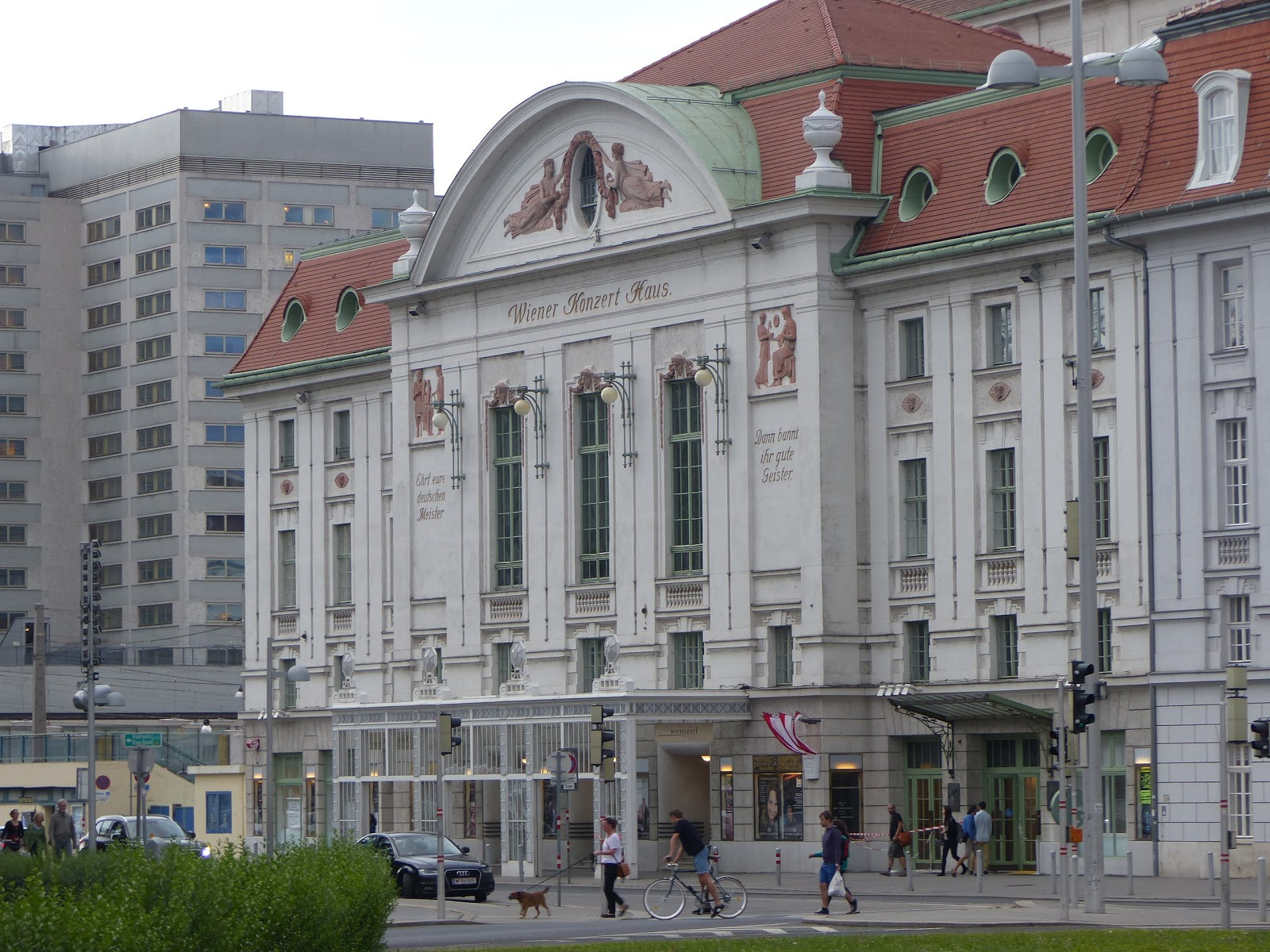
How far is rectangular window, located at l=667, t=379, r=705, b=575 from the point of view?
6506 centimetres

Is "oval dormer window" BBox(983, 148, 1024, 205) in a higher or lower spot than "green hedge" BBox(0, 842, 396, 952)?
higher

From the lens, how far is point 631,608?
6619cm

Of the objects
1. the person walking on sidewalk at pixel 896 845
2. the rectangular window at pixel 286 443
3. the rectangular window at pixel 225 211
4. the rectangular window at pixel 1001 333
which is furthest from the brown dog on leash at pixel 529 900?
the rectangular window at pixel 225 211

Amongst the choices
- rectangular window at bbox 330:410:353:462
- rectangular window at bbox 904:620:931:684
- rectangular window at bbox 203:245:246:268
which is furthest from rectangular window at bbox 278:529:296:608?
rectangular window at bbox 203:245:246:268

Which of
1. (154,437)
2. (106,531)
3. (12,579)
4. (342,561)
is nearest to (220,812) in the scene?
(342,561)

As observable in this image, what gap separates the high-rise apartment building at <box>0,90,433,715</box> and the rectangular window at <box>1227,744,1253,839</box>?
280ft

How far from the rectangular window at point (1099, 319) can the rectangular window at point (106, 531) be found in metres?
91.0

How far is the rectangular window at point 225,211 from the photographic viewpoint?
13488cm

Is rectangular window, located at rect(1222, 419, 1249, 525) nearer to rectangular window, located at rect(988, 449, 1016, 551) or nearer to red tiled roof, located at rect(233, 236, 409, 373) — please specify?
rectangular window, located at rect(988, 449, 1016, 551)

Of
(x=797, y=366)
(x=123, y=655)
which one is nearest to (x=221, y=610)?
(x=123, y=655)

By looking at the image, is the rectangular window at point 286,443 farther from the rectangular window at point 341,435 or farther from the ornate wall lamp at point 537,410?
the ornate wall lamp at point 537,410

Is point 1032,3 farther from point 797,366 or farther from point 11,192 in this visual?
point 11,192

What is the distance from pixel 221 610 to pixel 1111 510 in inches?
3383

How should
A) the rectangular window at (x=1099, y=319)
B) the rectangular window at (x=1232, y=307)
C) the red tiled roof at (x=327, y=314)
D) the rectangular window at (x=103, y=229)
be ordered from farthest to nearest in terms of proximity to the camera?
the rectangular window at (x=103, y=229) < the red tiled roof at (x=327, y=314) < the rectangular window at (x=1099, y=319) < the rectangular window at (x=1232, y=307)
